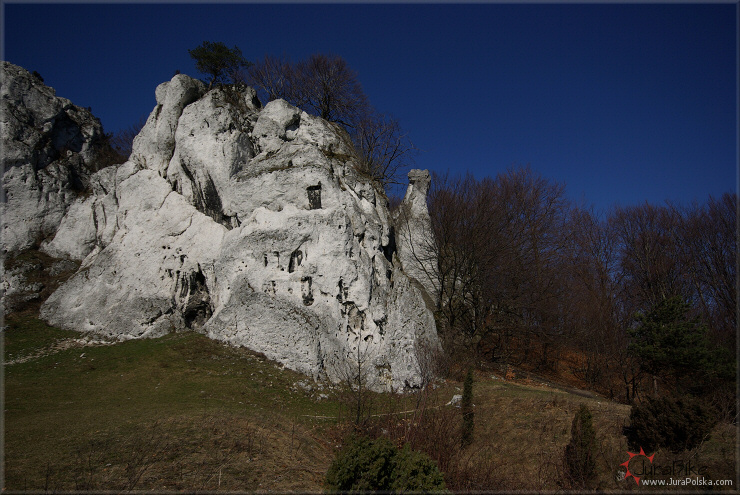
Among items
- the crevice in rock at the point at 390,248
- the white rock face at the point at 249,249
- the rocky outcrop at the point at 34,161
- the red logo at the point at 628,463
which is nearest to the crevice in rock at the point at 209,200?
the white rock face at the point at 249,249

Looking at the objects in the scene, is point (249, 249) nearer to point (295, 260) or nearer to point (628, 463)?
point (295, 260)

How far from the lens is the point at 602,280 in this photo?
87.5 ft

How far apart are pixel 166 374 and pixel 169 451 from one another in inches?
221

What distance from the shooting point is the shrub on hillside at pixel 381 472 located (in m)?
5.71

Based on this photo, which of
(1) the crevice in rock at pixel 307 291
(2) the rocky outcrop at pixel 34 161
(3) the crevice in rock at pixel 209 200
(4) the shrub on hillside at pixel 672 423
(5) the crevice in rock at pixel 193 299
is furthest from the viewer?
(2) the rocky outcrop at pixel 34 161

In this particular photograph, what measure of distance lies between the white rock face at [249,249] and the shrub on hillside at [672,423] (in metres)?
6.97

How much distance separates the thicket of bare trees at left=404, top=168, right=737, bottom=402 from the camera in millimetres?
19203

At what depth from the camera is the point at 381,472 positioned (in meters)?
5.88

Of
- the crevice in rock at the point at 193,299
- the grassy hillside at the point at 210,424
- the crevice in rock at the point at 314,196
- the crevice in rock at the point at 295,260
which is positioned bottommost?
the grassy hillside at the point at 210,424

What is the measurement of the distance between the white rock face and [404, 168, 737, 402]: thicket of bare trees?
14.3 feet

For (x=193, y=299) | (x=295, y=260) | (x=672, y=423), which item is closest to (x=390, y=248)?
(x=295, y=260)

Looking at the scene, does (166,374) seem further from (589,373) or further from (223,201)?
(589,373)

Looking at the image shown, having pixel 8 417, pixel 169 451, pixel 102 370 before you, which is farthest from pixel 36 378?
pixel 169 451

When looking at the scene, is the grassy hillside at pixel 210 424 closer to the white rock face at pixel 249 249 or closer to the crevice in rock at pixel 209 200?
the white rock face at pixel 249 249
